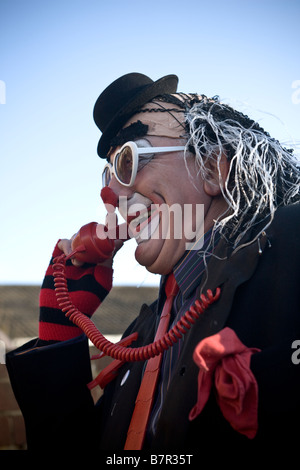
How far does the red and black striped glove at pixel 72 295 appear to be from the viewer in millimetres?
2617

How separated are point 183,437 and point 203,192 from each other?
3.93ft

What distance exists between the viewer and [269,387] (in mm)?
1462

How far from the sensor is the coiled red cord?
1775 mm

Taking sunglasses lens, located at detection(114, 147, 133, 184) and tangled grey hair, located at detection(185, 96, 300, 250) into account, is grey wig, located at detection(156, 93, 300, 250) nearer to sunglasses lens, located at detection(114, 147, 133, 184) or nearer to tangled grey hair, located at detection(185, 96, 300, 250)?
tangled grey hair, located at detection(185, 96, 300, 250)

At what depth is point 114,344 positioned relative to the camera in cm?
224

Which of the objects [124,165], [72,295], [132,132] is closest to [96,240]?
[72,295]

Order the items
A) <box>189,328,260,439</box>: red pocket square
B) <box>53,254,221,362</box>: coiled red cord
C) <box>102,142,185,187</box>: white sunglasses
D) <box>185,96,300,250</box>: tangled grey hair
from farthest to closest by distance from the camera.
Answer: <box>102,142,185,187</box>: white sunglasses
<box>185,96,300,250</box>: tangled grey hair
<box>53,254,221,362</box>: coiled red cord
<box>189,328,260,439</box>: red pocket square
